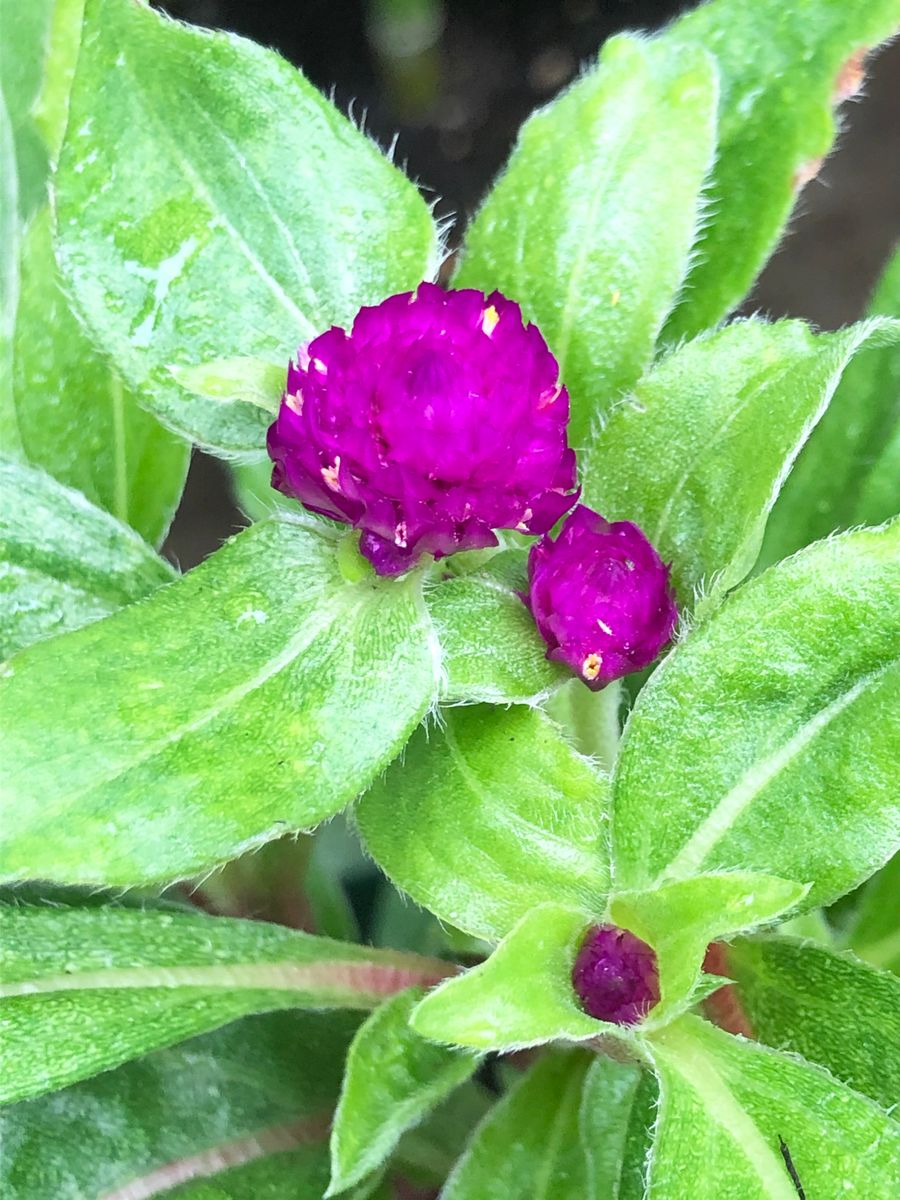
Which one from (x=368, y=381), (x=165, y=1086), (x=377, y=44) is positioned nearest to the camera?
(x=368, y=381)

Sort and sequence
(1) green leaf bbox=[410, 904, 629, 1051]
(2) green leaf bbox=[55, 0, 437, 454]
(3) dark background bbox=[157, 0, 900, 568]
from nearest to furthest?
(1) green leaf bbox=[410, 904, 629, 1051] → (2) green leaf bbox=[55, 0, 437, 454] → (3) dark background bbox=[157, 0, 900, 568]

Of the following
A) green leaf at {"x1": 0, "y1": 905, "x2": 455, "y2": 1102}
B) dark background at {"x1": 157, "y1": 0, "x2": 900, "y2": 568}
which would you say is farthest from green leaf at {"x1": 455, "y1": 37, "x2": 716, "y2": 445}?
dark background at {"x1": 157, "y1": 0, "x2": 900, "y2": 568}

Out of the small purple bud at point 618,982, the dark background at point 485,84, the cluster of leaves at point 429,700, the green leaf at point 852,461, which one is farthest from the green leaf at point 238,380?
the dark background at point 485,84

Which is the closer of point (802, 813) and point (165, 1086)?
point (802, 813)

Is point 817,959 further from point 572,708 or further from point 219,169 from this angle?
point 219,169

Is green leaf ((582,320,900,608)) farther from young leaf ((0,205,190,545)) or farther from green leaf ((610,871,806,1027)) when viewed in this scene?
young leaf ((0,205,190,545))

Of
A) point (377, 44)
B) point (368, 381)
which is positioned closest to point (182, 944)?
point (368, 381)
